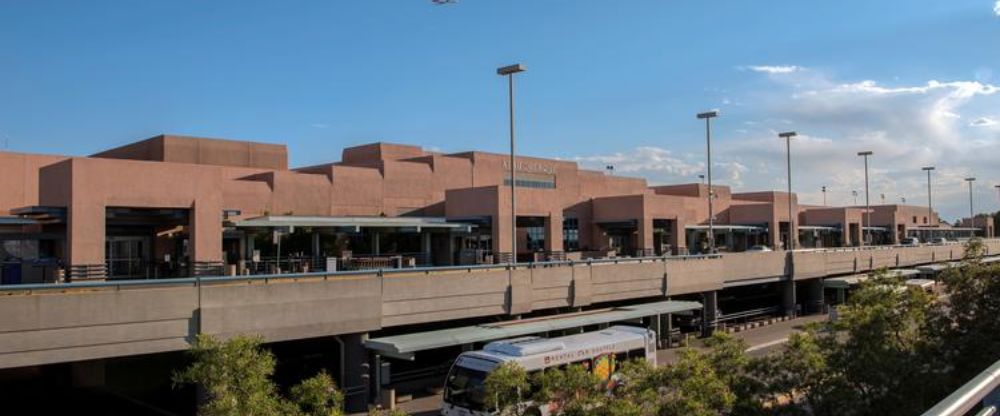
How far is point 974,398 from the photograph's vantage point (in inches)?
134

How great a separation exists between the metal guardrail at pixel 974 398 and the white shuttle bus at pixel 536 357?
13.1 meters

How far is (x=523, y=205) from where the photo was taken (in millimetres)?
46469

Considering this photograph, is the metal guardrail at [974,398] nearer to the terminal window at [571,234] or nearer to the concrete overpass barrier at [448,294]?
the concrete overpass barrier at [448,294]

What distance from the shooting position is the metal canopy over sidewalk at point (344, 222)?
1353 inches

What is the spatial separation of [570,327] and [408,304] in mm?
5877

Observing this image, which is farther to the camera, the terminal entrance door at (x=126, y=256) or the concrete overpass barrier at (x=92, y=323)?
the terminal entrance door at (x=126, y=256)

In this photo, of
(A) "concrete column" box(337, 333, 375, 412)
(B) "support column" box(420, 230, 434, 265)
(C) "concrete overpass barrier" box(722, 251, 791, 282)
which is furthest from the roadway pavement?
(B) "support column" box(420, 230, 434, 265)

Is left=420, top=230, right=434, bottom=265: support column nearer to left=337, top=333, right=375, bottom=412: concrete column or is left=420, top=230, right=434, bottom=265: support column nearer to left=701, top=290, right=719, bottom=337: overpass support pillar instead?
left=701, top=290, right=719, bottom=337: overpass support pillar

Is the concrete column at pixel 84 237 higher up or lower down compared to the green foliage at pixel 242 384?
higher up

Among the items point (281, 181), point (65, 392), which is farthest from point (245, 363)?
point (281, 181)

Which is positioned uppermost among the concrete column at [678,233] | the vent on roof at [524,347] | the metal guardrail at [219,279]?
the concrete column at [678,233]

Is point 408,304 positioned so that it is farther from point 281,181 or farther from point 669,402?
point 281,181

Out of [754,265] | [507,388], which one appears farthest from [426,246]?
[507,388]

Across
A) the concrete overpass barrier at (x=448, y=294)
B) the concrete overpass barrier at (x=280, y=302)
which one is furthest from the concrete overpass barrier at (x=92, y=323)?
the concrete overpass barrier at (x=448, y=294)
